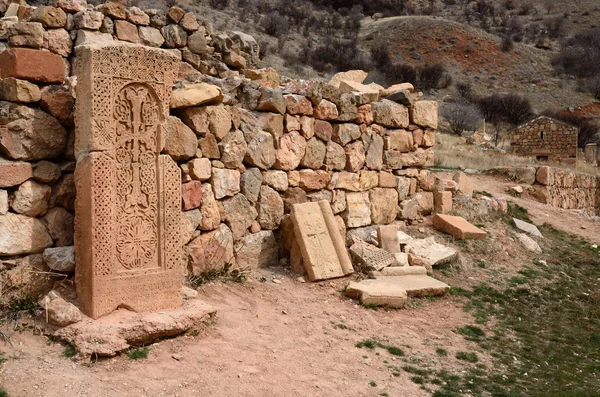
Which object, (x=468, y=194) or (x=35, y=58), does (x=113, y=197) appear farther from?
(x=468, y=194)

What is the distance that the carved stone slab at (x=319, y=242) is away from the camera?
6.26 m

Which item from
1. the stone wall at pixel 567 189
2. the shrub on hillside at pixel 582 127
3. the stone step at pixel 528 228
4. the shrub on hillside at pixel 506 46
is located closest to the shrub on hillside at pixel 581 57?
the shrub on hillside at pixel 506 46

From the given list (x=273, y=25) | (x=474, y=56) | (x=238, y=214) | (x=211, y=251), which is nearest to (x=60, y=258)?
(x=211, y=251)

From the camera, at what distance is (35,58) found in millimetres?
4676

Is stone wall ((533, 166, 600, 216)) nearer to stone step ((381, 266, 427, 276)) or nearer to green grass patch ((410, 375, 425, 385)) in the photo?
stone step ((381, 266, 427, 276))

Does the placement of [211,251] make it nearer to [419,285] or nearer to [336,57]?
[419,285]

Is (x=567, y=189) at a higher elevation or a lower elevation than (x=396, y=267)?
higher

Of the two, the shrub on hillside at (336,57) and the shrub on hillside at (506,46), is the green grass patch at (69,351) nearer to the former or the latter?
the shrub on hillside at (336,57)

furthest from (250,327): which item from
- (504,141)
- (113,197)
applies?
(504,141)

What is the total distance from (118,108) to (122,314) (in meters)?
1.72

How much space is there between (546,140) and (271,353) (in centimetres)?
1862

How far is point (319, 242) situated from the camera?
6426 millimetres

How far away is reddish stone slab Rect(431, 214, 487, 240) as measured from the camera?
8305 mm

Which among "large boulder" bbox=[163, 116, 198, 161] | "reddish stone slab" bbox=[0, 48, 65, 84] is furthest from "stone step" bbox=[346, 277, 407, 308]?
"reddish stone slab" bbox=[0, 48, 65, 84]
